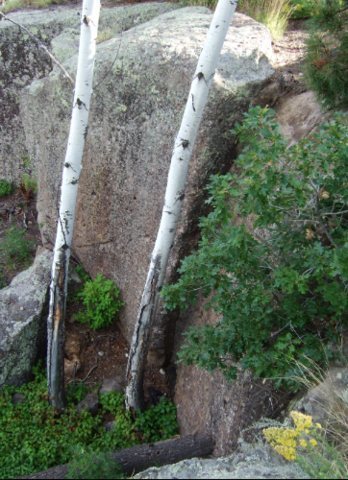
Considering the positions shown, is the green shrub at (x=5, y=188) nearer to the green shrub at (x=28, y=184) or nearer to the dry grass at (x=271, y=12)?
the green shrub at (x=28, y=184)

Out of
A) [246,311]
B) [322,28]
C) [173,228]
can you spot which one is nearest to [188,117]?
[173,228]

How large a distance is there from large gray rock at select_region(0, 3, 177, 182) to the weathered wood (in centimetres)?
443

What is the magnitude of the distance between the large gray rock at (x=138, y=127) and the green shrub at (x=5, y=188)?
2136 mm

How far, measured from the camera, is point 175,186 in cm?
461

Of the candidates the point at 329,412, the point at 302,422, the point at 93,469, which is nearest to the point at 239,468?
the point at 302,422

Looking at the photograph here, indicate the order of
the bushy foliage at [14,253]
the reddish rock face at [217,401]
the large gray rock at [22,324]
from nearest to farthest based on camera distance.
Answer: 1. the reddish rock face at [217,401]
2. the large gray rock at [22,324]
3. the bushy foliage at [14,253]

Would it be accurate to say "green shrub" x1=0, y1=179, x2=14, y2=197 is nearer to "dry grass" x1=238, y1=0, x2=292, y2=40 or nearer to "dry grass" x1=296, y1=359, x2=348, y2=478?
"dry grass" x1=238, y1=0, x2=292, y2=40

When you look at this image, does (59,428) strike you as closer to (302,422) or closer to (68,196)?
(68,196)

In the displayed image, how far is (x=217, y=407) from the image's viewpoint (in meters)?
4.96

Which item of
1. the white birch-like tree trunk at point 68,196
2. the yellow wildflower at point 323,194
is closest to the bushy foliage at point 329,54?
the yellow wildflower at point 323,194

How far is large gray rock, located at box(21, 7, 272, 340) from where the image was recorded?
5.34 metres

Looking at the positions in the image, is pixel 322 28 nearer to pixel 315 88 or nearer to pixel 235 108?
pixel 315 88

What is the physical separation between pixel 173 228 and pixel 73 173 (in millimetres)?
1057

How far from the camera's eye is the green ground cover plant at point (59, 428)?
535cm
